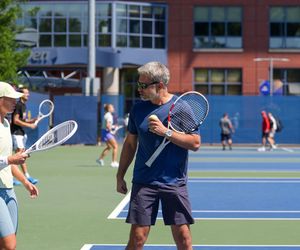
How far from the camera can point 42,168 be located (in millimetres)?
25031

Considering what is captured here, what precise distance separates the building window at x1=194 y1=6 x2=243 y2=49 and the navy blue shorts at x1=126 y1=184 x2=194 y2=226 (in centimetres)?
4853

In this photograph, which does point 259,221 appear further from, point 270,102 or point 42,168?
point 270,102

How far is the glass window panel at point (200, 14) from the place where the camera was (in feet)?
184

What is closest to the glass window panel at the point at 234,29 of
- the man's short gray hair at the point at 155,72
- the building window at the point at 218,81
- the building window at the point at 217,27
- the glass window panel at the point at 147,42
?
the building window at the point at 217,27

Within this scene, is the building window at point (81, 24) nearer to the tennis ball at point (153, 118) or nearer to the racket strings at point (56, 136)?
the racket strings at point (56, 136)

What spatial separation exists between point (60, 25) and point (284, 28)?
516 inches

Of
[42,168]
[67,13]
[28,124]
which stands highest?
[67,13]

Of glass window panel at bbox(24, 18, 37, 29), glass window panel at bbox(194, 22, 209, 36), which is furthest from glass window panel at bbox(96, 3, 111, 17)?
glass window panel at bbox(194, 22, 209, 36)

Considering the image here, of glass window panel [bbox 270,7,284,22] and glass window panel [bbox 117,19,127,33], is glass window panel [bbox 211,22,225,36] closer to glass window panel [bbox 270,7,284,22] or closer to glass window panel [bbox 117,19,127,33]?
glass window panel [bbox 270,7,284,22]

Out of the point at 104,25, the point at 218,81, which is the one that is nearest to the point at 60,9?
the point at 104,25

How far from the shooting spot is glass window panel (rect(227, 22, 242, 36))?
56.0 m

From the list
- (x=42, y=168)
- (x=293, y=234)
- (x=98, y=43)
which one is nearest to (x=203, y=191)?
(x=293, y=234)

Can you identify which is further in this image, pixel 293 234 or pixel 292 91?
pixel 292 91

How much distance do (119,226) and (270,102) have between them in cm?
3365
